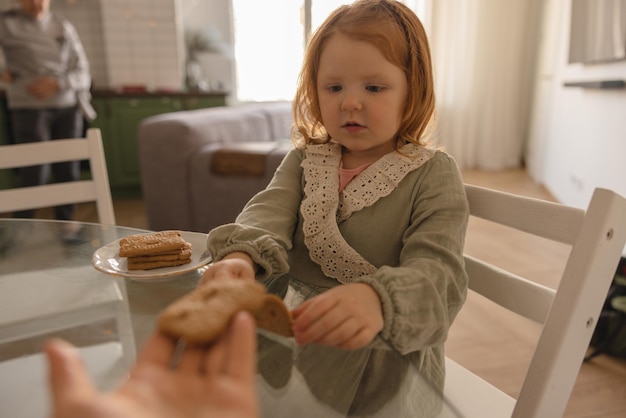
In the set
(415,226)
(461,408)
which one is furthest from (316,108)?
(461,408)

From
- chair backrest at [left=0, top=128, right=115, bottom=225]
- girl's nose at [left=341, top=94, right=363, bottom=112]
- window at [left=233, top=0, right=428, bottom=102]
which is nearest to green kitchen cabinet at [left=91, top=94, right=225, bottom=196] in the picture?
window at [left=233, top=0, right=428, bottom=102]

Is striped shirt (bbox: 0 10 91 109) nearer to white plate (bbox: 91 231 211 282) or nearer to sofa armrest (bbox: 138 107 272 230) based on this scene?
sofa armrest (bbox: 138 107 272 230)

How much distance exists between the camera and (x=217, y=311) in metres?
0.47

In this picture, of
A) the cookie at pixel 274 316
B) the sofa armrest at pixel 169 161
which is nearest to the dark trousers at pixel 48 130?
the sofa armrest at pixel 169 161

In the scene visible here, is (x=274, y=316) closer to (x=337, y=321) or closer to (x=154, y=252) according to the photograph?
(x=337, y=321)

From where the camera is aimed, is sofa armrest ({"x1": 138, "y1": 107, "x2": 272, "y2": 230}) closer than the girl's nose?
No

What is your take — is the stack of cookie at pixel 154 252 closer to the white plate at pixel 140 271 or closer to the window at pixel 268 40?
the white plate at pixel 140 271

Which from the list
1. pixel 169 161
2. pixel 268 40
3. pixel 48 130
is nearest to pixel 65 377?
pixel 169 161

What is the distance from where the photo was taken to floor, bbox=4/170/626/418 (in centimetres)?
161

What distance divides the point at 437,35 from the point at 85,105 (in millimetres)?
3598

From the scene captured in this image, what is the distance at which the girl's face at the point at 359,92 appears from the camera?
2.67 ft

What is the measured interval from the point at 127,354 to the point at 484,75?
534 cm

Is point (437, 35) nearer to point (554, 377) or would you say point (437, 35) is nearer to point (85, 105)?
point (85, 105)

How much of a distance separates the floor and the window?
305 cm
